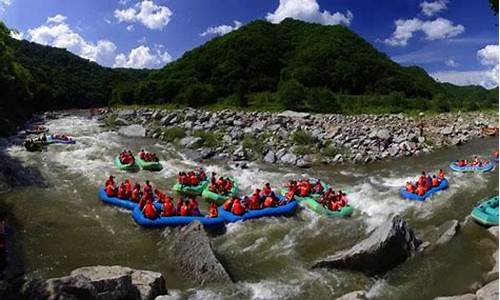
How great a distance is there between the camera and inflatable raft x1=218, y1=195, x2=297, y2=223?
16.8 metres

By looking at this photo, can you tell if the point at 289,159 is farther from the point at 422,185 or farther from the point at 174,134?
the point at 174,134

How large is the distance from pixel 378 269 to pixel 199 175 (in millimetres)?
10663

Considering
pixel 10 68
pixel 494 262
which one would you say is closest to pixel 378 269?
pixel 494 262

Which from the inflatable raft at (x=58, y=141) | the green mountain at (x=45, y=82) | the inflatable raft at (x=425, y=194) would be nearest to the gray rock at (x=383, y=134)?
the inflatable raft at (x=425, y=194)

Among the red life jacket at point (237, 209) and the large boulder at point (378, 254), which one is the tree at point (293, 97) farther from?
the large boulder at point (378, 254)

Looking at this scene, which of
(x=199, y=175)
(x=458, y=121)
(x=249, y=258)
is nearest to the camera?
(x=249, y=258)

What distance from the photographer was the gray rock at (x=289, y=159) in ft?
84.4

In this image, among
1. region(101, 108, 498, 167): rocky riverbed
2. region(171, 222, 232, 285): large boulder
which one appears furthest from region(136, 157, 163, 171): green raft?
region(171, 222, 232, 285): large boulder

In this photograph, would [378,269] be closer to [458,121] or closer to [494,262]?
[494,262]

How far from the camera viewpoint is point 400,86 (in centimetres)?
6888

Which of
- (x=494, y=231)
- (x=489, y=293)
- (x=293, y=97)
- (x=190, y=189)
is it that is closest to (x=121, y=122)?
(x=293, y=97)

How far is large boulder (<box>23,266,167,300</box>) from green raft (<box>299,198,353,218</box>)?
296 inches

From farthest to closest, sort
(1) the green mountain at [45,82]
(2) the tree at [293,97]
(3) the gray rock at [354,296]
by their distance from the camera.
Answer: (2) the tree at [293,97], (1) the green mountain at [45,82], (3) the gray rock at [354,296]

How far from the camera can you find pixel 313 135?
29.4m
